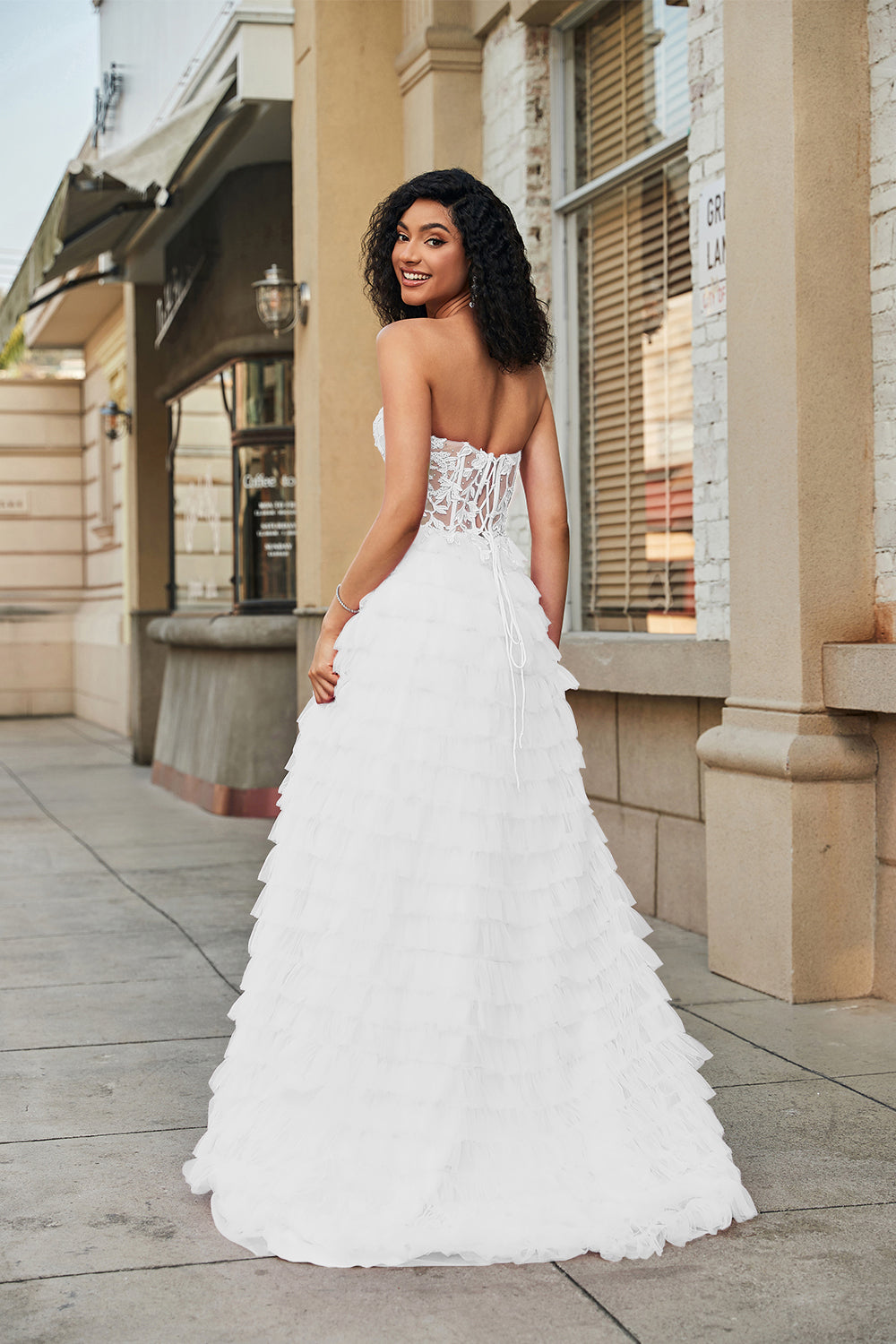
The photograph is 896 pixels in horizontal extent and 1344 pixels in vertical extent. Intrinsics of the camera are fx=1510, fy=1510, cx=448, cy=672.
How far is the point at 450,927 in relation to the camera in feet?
10.1

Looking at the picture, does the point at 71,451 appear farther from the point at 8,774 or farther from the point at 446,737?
the point at 446,737

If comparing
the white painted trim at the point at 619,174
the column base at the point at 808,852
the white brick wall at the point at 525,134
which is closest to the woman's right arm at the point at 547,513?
the column base at the point at 808,852

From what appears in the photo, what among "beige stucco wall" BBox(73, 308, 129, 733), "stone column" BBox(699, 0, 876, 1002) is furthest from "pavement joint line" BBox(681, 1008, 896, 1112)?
"beige stucco wall" BBox(73, 308, 129, 733)

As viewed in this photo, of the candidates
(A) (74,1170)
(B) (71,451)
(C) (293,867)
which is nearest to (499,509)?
(C) (293,867)

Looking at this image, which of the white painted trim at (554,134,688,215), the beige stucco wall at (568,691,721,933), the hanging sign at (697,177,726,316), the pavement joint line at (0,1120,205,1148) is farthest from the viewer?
the white painted trim at (554,134,688,215)

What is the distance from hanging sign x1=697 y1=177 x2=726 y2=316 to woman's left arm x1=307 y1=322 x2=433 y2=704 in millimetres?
2793

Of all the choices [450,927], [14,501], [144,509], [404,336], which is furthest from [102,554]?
[450,927]

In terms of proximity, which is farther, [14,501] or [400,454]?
[14,501]

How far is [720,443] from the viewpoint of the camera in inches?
225

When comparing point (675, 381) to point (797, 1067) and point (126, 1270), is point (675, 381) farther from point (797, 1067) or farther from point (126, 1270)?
point (126, 1270)

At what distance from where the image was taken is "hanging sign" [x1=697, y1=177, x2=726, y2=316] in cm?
564

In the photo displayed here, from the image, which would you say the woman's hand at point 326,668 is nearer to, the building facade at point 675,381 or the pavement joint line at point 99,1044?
the pavement joint line at point 99,1044

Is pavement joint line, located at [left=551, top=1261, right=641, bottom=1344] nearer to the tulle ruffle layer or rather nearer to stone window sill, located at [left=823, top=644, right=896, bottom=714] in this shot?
the tulle ruffle layer

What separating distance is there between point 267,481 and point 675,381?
4.80 m
